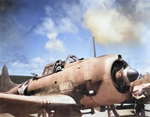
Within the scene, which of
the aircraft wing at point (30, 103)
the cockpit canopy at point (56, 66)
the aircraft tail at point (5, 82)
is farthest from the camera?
the aircraft tail at point (5, 82)

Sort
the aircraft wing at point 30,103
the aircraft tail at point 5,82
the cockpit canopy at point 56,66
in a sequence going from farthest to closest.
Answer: the aircraft tail at point 5,82 → the cockpit canopy at point 56,66 → the aircraft wing at point 30,103

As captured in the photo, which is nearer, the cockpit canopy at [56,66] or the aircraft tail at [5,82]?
the cockpit canopy at [56,66]

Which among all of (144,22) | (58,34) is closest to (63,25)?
(58,34)

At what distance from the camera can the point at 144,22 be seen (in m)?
3.50

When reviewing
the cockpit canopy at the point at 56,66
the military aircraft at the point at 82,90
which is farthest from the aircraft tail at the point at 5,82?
the military aircraft at the point at 82,90

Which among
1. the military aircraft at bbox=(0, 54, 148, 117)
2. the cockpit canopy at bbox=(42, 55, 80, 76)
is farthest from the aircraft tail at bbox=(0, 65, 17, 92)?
the military aircraft at bbox=(0, 54, 148, 117)

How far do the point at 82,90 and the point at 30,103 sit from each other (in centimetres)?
98

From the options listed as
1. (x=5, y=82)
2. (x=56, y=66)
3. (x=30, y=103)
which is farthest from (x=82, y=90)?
(x=5, y=82)

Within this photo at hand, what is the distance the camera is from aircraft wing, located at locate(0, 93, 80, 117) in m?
2.49

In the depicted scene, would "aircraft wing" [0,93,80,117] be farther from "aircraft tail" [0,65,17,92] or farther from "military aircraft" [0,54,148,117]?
"aircraft tail" [0,65,17,92]

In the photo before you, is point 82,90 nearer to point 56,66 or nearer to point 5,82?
point 56,66

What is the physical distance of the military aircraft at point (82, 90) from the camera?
2549 mm

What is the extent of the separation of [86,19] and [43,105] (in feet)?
7.71

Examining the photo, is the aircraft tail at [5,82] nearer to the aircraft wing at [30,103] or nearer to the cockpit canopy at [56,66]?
the cockpit canopy at [56,66]
